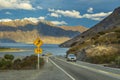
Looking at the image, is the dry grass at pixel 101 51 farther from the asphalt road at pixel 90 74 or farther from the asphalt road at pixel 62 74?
the asphalt road at pixel 62 74

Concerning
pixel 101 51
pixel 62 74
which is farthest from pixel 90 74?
pixel 101 51

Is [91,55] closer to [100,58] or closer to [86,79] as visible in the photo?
[100,58]

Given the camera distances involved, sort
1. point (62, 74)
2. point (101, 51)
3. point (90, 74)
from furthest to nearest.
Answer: point (101, 51)
point (62, 74)
point (90, 74)

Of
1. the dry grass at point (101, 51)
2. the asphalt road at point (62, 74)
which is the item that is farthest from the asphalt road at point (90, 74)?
the dry grass at point (101, 51)

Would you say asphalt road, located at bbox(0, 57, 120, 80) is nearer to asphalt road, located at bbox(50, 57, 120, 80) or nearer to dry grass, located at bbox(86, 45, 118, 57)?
asphalt road, located at bbox(50, 57, 120, 80)

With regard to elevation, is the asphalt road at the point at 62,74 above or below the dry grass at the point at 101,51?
below

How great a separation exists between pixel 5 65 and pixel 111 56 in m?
18.9

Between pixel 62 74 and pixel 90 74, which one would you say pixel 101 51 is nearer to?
pixel 62 74

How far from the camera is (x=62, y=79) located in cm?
2228

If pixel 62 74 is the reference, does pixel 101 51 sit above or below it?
above

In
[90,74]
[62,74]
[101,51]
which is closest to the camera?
[90,74]

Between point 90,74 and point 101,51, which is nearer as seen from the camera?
point 90,74

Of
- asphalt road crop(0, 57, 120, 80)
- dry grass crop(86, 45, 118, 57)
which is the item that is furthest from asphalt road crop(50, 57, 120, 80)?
dry grass crop(86, 45, 118, 57)

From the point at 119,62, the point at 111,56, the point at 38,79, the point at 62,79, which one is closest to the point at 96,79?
the point at 62,79
